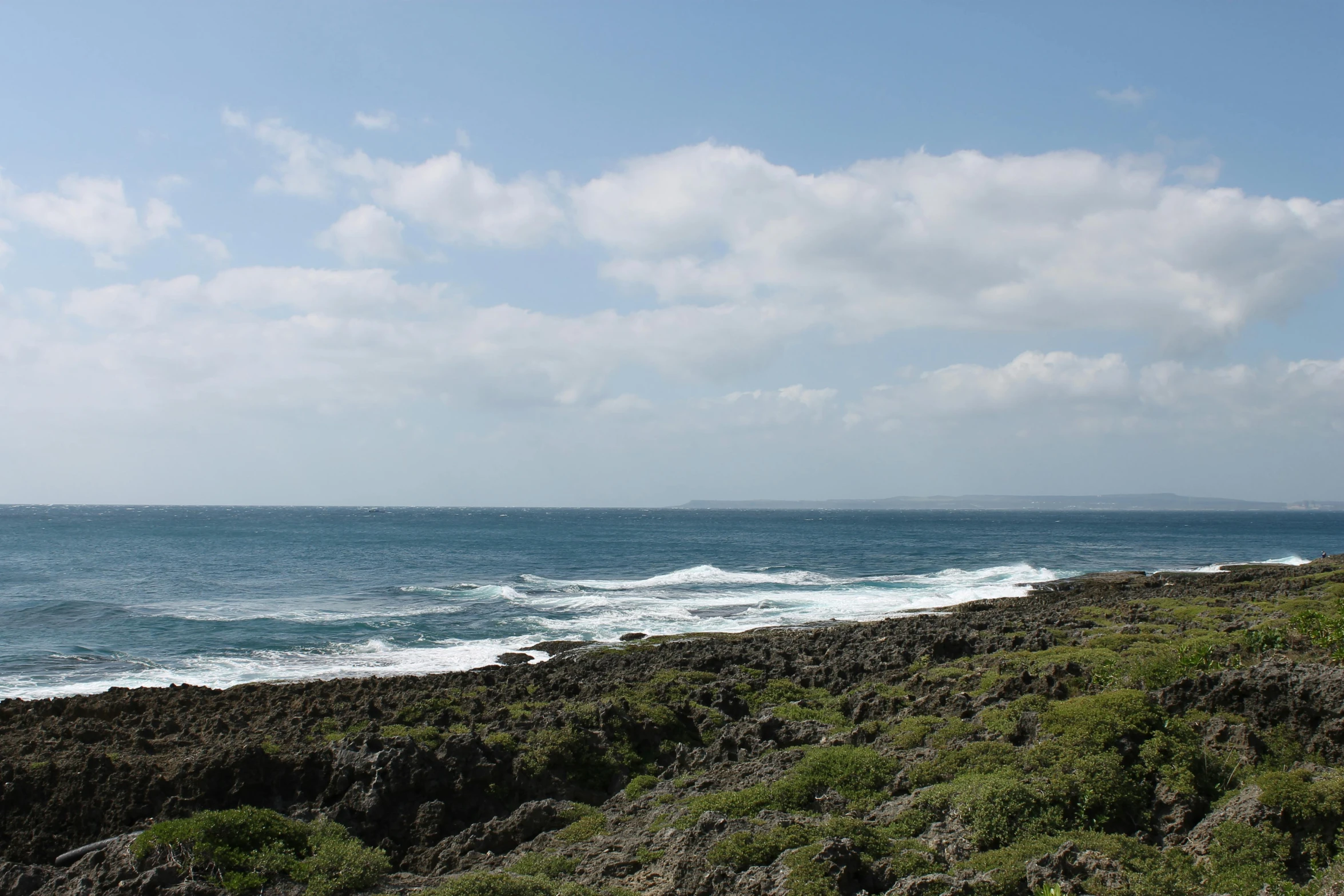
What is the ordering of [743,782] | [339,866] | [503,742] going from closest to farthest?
[339,866]
[743,782]
[503,742]

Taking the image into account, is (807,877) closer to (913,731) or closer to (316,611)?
(913,731)

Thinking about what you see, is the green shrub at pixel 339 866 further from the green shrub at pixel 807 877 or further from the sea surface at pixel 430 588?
the sea surface at pixel 430 588

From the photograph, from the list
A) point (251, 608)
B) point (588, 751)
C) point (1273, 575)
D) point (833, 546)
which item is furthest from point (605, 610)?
point (833, 546)

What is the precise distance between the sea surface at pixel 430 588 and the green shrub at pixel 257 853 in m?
18.8

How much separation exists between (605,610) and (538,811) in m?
32.8

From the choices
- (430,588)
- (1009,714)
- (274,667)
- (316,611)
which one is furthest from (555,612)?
(1009,714)

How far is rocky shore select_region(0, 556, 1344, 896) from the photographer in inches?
363

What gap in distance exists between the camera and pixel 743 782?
12.8 m

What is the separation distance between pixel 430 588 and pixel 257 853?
4802 cm

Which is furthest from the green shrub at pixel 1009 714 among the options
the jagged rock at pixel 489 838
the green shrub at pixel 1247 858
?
the jagged rock at pixel 489 838

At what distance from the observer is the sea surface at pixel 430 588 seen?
32594 millimetres

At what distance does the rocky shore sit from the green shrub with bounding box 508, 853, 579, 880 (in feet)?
0.17

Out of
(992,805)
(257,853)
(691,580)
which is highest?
(992,805)

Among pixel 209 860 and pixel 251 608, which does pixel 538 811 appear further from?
pixel 251 608
